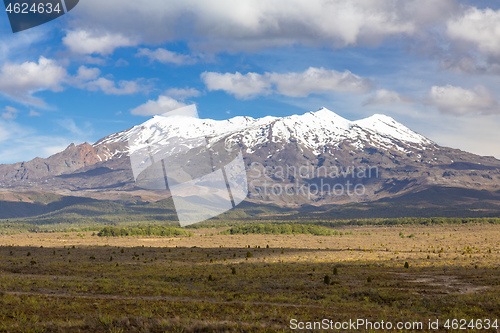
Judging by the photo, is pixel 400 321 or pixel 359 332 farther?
pixel 400 321

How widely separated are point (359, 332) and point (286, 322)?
11.2 feet

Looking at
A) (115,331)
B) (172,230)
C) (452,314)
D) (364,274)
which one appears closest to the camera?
(115,331)

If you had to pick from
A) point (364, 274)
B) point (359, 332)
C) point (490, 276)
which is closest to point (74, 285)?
point (359, 332)

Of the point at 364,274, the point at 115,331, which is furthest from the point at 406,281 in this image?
the point at 115,331

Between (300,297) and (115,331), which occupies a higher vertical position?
(115,331)

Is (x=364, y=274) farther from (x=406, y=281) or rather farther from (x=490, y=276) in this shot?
(x=490, y=276)

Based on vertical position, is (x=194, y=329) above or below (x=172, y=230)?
above

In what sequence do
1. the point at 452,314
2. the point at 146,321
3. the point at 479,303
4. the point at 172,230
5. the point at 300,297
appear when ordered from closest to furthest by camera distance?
the point at 146,321 → the point at 452,314 → the point at 479,303 → the point at 300,297 → the point at 172,230

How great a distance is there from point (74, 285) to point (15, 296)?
6581 mm

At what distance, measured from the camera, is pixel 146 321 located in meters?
18.4

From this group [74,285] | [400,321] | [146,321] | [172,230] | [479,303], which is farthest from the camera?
[172,230]

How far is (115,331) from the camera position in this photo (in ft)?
56.5

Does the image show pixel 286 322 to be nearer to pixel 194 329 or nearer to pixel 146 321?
pixel 194 329

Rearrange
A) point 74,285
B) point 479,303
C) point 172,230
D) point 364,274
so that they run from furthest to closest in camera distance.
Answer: point 172,230, point 364,274, point 74,285, point 479,303
